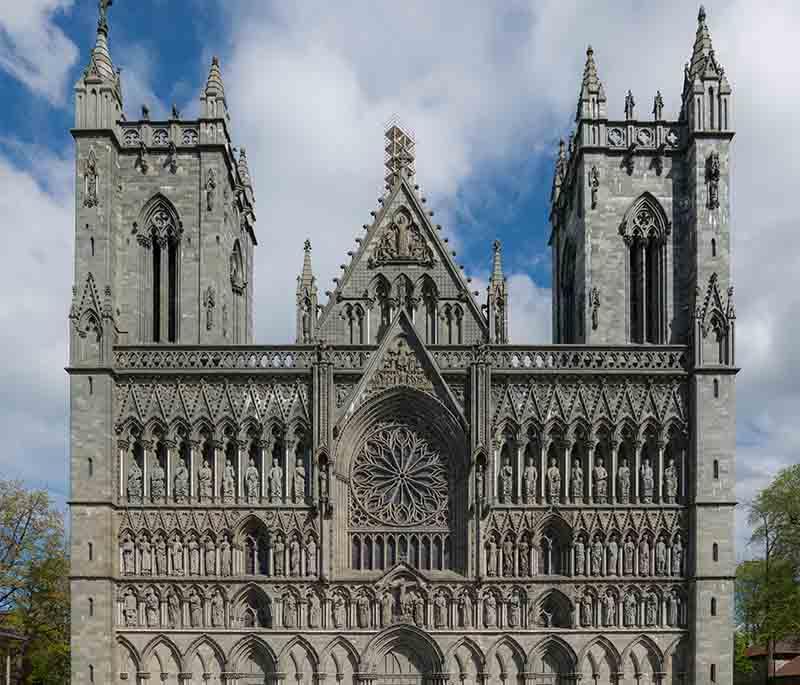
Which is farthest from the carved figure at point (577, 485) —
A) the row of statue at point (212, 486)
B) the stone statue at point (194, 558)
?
the stone statue at point (194, 558)

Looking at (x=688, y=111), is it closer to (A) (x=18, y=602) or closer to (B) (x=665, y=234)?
(B) (x=665, y=234)

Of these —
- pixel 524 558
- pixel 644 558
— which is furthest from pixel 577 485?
pixel 644 558

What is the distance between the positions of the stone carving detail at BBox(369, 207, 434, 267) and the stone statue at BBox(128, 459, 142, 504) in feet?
36.1

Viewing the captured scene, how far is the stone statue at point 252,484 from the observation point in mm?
33375

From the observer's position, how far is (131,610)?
108 feet

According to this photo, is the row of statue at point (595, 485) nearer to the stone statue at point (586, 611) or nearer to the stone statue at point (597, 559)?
the stone statue at point (597, 559)

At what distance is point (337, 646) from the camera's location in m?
32.8

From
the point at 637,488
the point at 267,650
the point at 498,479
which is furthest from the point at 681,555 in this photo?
the point at 267,650

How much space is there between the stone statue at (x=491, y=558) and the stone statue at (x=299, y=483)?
21.0 ft

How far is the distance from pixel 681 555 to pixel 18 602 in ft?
100

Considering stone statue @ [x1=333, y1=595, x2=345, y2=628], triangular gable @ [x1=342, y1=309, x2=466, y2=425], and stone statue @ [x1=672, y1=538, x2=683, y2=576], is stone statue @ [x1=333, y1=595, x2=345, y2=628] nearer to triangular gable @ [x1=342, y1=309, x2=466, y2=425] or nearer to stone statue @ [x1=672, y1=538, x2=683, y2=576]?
triangular gable @ [x1=342, y1=309, x2=466, y2=425]

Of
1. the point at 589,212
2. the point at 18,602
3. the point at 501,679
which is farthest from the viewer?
the point at 18,602

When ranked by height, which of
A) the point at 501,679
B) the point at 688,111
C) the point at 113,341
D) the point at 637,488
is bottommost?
the point at 501,679

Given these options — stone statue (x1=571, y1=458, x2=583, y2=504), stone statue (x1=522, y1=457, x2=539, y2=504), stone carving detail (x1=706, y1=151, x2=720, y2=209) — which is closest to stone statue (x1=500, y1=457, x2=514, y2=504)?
stone statue (x1=522, y1=457, x2=539, y2=504)
